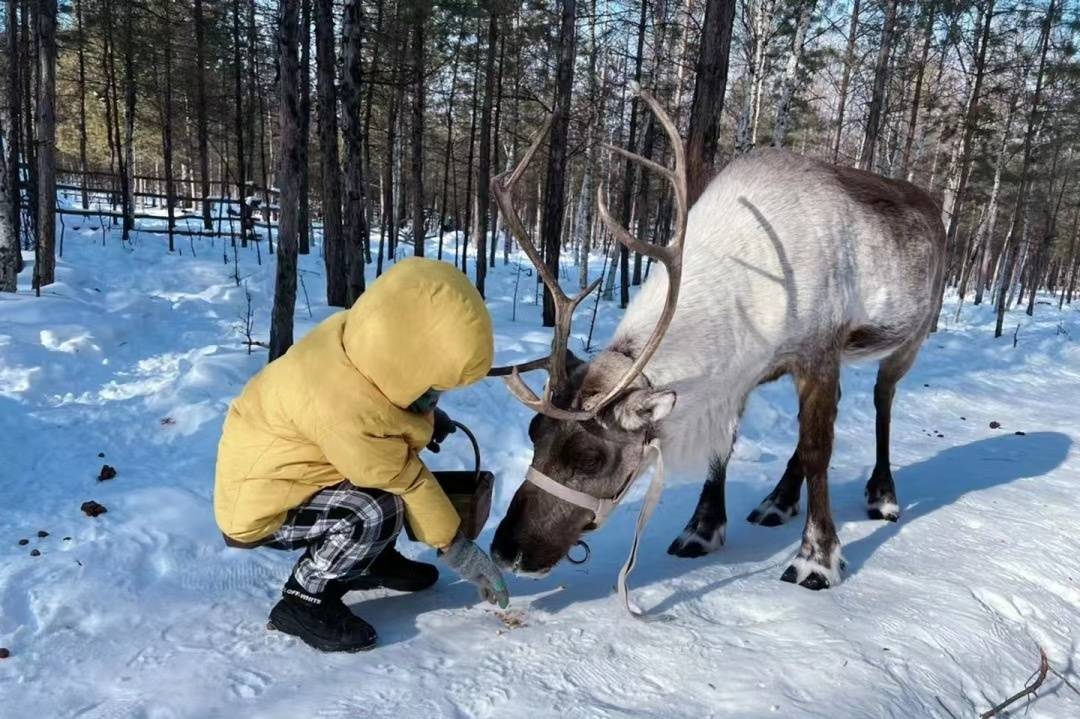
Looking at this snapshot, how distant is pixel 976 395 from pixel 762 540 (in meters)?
6.56

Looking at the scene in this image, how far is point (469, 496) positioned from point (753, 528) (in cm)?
194

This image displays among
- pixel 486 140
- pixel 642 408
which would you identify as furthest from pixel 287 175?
pixel 486 140

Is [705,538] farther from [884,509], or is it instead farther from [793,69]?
[793,69]

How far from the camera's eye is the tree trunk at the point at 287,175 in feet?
19.1

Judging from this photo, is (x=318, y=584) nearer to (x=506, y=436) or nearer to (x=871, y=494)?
(x=506, y=436)

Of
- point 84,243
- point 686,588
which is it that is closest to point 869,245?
point 686,588

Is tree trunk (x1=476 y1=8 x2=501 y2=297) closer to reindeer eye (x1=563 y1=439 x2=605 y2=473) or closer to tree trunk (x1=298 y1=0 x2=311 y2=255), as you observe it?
tree trunk (x1=298 y1=0 x2=311 y2=255)

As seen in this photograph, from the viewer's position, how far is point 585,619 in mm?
2404

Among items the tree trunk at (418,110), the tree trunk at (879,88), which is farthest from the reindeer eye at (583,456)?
the tree trunk at (879,88)

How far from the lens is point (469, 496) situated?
253 cm

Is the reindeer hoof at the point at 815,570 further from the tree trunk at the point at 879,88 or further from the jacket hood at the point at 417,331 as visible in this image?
the tree trunk at the point at 879,88

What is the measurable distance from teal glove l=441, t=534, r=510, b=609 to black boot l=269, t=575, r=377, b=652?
331mm

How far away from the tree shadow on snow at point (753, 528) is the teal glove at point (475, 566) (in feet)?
0.91

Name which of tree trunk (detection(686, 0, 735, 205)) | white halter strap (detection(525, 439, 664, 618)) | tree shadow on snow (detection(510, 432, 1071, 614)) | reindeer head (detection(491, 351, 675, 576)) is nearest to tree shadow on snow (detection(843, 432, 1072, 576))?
tree shadow on snow (detection(510, 432, 1071, 614))
